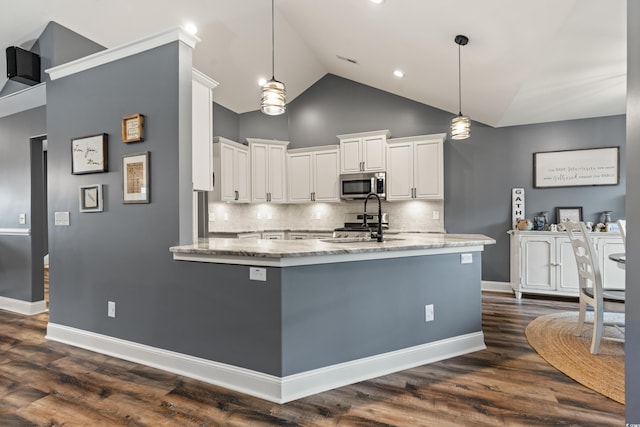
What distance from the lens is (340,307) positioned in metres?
2.30

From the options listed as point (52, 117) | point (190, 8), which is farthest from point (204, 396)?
point (190, 8)

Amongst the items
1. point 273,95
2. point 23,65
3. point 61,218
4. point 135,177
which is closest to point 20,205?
point 61,218

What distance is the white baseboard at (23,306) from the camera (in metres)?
4.04

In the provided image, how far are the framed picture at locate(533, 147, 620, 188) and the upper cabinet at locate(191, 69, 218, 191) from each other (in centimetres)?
457

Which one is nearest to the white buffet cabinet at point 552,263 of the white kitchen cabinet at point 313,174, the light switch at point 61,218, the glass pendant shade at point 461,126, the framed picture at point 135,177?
the glass pendant shade at point 461,126

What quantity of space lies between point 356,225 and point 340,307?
350 cm

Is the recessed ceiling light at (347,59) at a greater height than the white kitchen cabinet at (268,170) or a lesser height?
greater

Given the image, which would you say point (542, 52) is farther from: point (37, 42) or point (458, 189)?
point (37, 42)

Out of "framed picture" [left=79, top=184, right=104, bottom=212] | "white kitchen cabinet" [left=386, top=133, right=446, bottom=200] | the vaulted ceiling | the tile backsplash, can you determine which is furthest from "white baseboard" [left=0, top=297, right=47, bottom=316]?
"white kitchen cabinet" [left=386, top=133, right=446, bottom=200]

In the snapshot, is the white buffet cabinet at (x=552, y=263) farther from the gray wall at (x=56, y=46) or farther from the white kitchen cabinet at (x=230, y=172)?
the gray wall at (x=56, y=46)

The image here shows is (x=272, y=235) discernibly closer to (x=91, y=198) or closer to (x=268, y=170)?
(x=268, y=170)

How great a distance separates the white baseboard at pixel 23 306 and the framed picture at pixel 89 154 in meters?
2.12

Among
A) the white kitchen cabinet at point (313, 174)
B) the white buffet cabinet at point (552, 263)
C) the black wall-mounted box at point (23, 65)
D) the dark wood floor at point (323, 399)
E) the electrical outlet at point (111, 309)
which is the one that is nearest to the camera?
the dark wood floor at point (323, 399)

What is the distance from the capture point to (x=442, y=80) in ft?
14.3
